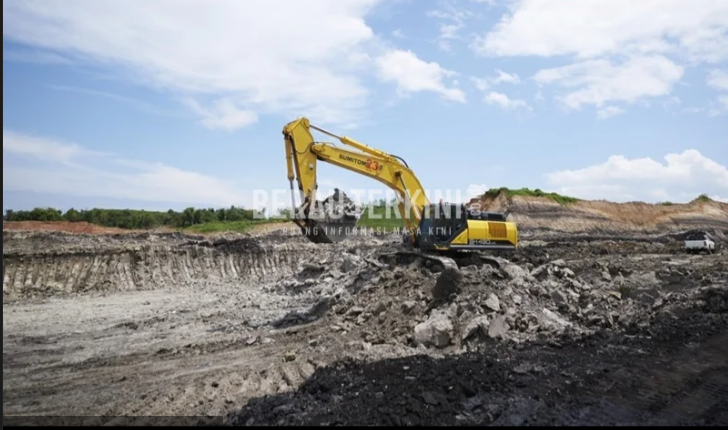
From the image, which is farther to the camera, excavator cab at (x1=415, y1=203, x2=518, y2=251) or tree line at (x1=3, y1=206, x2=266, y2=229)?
tree line at (x1=3, y1=206, x2=266, y2=229)

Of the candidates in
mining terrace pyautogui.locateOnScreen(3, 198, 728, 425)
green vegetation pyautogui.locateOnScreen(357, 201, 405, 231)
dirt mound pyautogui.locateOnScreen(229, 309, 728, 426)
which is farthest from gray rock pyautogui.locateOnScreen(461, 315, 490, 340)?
green vegetation pyautogui.locateOnScreen(357, 201, 405, 231)

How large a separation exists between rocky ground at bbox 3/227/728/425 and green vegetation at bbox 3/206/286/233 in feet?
56.3

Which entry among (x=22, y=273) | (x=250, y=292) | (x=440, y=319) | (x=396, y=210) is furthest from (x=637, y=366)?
(x=22, y=273)

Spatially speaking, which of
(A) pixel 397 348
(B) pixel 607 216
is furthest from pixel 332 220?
(B) pixel 607 216

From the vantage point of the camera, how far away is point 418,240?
492 inches

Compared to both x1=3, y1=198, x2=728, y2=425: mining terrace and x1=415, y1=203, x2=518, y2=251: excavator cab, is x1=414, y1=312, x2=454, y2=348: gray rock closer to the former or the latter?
x1=3, y1=198, x2=728, y2=425: mining terrace

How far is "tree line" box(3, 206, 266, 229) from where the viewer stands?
33.0 meters

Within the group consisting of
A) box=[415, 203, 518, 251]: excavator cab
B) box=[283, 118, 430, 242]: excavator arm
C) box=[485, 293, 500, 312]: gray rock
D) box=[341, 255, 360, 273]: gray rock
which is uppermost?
box=[283, 118, 430, 242]: excavator arm

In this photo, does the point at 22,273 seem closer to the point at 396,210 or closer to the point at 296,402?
the point at 396,210

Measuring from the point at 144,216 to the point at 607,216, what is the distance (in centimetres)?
3403

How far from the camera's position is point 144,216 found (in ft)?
118

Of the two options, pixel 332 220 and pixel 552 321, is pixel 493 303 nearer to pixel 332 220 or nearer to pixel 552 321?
pixel 552 321

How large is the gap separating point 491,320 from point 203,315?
642 centimetres

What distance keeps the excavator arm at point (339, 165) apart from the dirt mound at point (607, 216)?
20325mm
